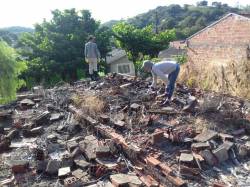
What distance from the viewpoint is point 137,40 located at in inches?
807

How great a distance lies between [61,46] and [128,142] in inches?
563

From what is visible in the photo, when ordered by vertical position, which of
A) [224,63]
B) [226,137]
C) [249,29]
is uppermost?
[249,29]

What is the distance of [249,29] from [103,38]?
842cm

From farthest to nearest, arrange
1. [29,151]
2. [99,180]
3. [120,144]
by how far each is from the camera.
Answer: [29,151]
[120,144]
[99,180]

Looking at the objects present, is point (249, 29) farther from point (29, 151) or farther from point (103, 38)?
point (29, 151)

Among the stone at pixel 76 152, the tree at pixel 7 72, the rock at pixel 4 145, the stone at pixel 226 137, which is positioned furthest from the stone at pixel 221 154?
the tree at pixel 7 72

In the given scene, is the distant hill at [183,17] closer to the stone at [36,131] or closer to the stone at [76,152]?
the stone at [36,131]

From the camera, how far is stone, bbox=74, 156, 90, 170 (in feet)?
18.0

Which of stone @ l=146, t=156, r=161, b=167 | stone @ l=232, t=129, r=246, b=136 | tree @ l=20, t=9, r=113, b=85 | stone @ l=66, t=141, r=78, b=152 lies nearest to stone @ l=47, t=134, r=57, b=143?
stone @ l=66, t=141, r=78, b=152

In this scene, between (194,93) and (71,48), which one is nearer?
(194,93)

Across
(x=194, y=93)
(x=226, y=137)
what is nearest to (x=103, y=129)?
(x=226, y=137)

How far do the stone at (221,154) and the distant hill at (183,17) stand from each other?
1762 inches

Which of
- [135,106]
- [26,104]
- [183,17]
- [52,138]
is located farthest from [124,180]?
[183,17]

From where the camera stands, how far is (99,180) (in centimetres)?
515
